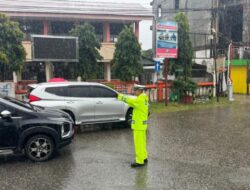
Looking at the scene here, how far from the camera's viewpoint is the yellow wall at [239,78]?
80.2 ft

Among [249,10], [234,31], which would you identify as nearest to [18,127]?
[249,10]

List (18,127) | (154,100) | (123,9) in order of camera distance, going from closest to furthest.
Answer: (18,127) < (154,100) < (123,9)

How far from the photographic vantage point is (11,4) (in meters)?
23.9

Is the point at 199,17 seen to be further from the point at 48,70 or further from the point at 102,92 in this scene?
the point at 102,92

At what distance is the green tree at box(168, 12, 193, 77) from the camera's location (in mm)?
19828

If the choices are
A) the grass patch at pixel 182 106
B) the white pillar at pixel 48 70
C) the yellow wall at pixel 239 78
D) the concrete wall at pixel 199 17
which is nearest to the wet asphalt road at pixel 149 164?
the grass patch at pixel 182 106

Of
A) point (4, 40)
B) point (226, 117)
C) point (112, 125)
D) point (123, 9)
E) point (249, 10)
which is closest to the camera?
point (112, 125)

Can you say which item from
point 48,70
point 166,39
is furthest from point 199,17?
point 166,39

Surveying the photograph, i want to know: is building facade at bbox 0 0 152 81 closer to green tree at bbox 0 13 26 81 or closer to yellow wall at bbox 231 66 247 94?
green tree at bbox 0 13 26 81

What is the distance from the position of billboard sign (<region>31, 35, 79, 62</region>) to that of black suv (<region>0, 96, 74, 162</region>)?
11.8 meters

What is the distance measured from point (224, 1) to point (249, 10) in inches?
116

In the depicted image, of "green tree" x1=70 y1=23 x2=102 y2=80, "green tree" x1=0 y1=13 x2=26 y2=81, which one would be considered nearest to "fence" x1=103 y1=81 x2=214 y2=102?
"green tree" x1=70 y1=23 x2=102 y2=80

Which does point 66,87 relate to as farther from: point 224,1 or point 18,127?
point 224,1

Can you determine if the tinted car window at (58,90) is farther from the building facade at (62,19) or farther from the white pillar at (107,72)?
Answer: the white pillar at (107,72)
